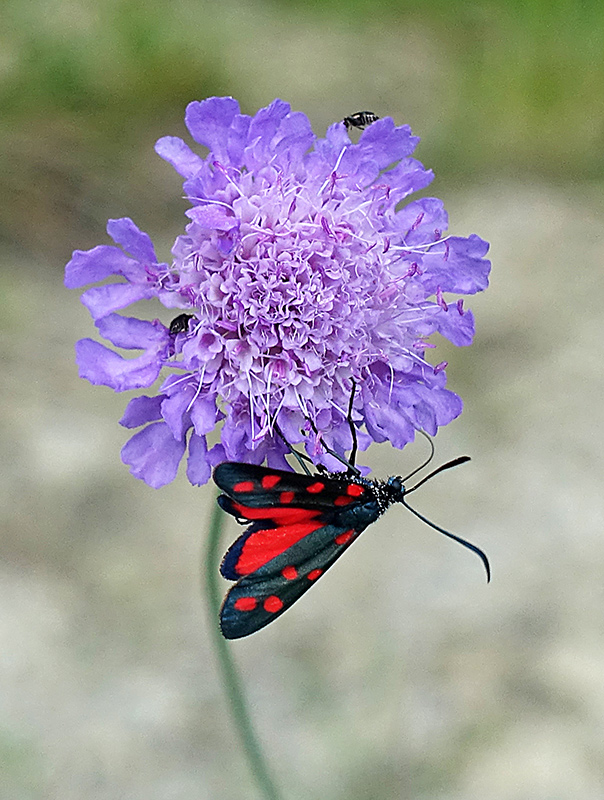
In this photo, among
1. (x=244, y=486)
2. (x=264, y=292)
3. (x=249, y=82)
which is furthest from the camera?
(x=249, y=82)

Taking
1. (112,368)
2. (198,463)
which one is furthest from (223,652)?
(112,368)

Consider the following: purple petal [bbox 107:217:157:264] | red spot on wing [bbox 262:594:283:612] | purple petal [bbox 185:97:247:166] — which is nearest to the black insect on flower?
purple petal [bbox 185:97:247:166]

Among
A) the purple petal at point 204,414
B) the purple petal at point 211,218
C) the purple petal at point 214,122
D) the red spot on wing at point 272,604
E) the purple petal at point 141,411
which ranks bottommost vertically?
the red spot on wing at point 272,604

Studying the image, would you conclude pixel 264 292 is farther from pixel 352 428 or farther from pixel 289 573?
pixel 289 573

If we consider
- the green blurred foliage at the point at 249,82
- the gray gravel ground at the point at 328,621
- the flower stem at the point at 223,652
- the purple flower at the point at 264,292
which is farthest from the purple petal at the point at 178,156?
the green blurred foliage at the point at 249,82

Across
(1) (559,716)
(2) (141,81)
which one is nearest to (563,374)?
(1) (559,716)

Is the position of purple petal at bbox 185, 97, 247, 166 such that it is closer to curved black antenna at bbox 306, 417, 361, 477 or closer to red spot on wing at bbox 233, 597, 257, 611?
curved black antenna at bbox 306, 417, 361, 477

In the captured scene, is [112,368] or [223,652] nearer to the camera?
[112,368]

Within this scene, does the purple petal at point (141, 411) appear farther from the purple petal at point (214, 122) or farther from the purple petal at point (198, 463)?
the purple petal at point (214, 122)
